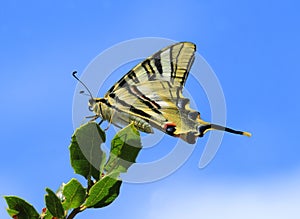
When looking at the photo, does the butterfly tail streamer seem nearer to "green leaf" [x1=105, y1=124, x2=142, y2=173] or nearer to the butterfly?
the butterfly

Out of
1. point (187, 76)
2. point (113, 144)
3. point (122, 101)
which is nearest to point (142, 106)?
point (122, 101)

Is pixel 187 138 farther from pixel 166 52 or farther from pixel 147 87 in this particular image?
pixel 166 52

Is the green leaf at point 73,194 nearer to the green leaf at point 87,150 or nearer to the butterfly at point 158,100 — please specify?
the green leaf at point 87,150

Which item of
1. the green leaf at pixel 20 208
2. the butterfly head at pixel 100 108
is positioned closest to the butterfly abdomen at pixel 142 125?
the butterfly head at pixel 100 108

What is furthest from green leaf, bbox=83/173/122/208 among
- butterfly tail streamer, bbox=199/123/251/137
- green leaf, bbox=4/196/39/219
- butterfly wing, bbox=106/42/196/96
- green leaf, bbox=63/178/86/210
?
butterfly wing, bbox=106/42/196/96

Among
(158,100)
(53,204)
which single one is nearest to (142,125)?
(158,100)

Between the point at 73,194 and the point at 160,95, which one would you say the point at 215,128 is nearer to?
the point at 160,95
